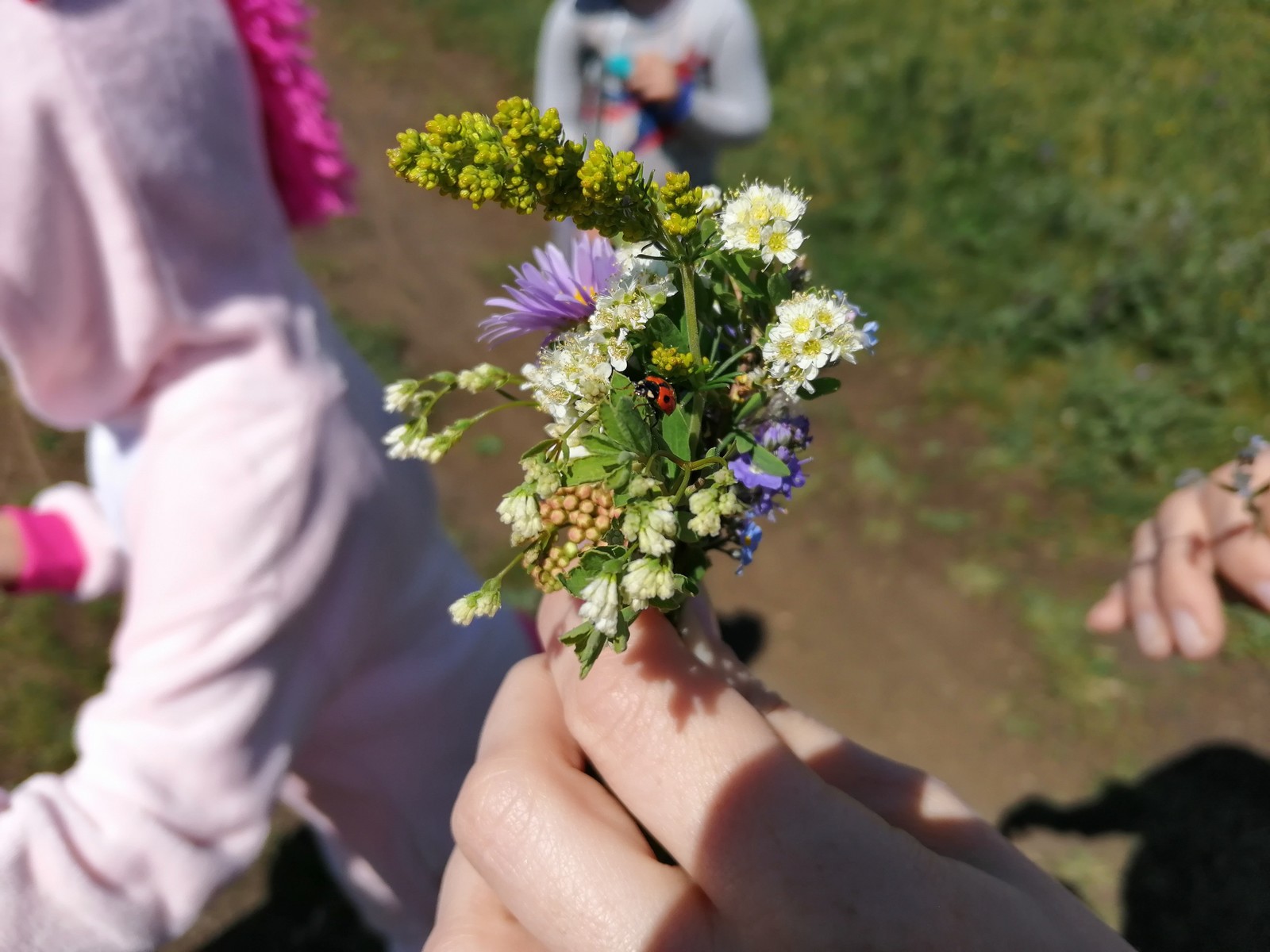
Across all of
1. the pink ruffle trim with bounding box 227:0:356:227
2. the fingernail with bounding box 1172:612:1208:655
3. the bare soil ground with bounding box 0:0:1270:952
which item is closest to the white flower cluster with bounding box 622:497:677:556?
the pink ruffle trim with bounding box 227:0:356:227

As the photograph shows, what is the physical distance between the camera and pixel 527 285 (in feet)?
3.57

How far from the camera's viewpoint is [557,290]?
111cm

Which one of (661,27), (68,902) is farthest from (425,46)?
(68,902)

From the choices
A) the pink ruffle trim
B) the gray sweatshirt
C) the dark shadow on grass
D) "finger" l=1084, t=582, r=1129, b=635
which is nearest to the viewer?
the pink ruffle trim

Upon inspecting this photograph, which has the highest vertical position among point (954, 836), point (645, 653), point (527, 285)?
point (527, 285)

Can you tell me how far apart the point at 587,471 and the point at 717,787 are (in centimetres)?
41

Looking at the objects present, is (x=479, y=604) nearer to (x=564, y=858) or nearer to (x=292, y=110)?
(x=564, y=858)

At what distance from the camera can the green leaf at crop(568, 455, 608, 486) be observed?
1060 mm

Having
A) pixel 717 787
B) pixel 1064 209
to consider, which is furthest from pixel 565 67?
pixel 1064 209

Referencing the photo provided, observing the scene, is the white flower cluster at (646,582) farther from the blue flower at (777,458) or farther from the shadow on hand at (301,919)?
the shadow on hand at (301,919)

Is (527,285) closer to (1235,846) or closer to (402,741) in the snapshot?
(402,741)

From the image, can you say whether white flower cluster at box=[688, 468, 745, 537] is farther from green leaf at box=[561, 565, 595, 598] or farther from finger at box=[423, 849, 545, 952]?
finger at box=[423, 849, 545, 952]

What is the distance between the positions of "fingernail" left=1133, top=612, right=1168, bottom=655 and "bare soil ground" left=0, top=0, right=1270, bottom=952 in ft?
6.05

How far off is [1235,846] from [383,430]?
12.1ft
